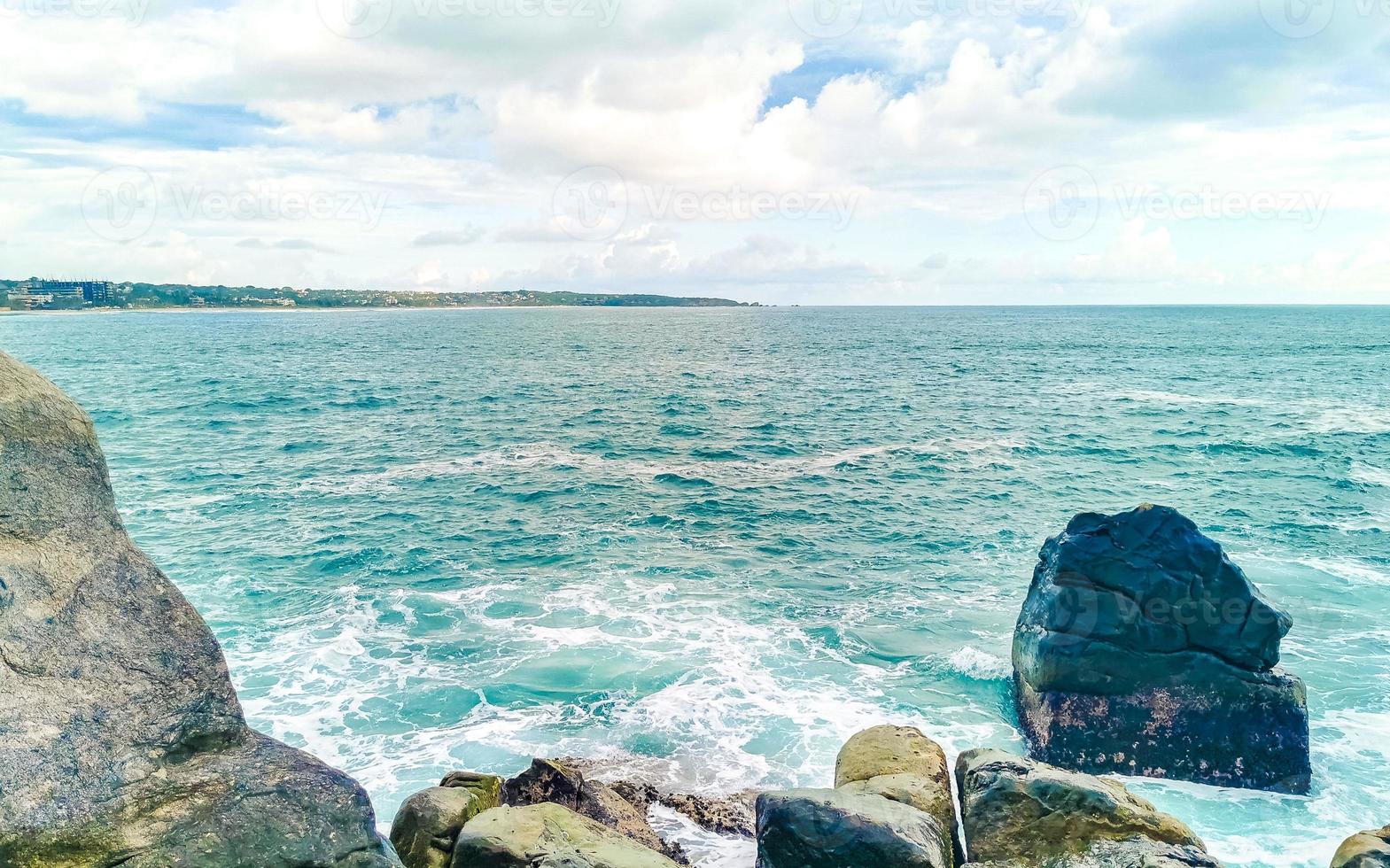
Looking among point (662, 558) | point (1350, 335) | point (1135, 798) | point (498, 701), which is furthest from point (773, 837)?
point (1350, 335)

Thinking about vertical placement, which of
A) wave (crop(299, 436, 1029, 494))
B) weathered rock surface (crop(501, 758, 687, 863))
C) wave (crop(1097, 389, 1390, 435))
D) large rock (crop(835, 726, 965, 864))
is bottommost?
weathered rock surface (crop(501, 758, 687, 863))

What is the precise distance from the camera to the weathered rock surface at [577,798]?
41.5 feet

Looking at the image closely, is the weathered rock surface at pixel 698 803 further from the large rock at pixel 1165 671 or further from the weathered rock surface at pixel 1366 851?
the weathered rock surface at pixel 1366 851

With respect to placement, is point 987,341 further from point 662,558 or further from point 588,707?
point 588,707

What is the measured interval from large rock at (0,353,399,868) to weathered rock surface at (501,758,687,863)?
17.7ft

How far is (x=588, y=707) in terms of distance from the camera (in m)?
18.1

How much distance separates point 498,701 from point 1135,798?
1336 cm

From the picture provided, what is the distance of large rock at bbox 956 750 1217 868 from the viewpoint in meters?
10.2

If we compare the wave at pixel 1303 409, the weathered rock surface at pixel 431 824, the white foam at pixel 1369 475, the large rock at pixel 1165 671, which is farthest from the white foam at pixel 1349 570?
the weathered rock surface at pixel 431 824

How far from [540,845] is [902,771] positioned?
615 centimetres

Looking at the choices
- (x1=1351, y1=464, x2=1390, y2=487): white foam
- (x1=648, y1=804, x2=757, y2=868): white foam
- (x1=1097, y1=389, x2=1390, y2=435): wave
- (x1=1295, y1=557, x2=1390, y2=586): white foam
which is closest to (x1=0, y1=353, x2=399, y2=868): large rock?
(x1=648, y1=804, x2=757, y2=868): white foam

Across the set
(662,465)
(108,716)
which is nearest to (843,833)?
(108,716)

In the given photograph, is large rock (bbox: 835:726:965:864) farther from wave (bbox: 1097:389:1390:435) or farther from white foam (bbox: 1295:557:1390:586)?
wave (bbox: 1097:389:1390:435)

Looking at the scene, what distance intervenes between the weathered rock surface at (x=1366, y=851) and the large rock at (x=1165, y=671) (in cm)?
476
